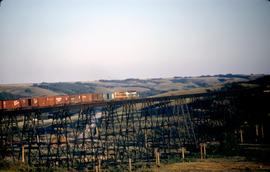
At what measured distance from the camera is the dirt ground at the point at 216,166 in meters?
23.8

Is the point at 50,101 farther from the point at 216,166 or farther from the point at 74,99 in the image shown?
the point at 216,166

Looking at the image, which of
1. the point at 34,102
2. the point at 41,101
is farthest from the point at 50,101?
the point at 34,102

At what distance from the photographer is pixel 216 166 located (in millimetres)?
25094

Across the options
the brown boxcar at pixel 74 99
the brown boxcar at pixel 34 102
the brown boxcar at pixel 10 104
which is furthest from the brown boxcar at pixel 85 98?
the brown boxcar at pixel 10 104

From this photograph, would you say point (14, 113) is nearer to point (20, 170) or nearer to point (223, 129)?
point (20, 170)

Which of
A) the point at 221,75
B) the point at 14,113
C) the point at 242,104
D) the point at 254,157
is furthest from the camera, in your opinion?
the point at 221,75

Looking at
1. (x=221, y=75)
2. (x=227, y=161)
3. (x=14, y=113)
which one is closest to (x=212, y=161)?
(x=227, y=161)

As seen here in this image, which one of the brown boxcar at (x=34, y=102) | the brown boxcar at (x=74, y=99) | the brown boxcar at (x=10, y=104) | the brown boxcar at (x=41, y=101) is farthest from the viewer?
the brown boxcar at (x=74, y=99)

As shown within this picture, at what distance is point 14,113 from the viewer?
80.0 ft

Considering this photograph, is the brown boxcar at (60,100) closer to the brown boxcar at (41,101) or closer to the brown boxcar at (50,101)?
the brown boxcar at (50,101)

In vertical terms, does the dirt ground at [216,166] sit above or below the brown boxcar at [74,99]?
below

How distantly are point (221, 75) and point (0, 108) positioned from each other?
184 metres

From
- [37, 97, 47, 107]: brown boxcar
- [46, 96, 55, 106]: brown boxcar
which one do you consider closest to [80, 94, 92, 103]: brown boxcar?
[46, 96, 55, 106]: brown boxcar

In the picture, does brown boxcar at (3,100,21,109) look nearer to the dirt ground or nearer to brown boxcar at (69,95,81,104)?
brown boxcar at (69,95,81,104)
